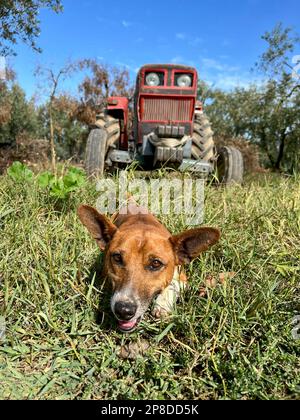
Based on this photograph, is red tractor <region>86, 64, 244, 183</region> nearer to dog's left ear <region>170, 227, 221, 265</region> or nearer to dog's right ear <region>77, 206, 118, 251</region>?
dog's right ear <region>77, 206, 118, 251</region>

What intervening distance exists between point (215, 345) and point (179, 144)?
4.34 m

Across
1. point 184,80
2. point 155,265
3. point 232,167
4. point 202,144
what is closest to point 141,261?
point 155,265

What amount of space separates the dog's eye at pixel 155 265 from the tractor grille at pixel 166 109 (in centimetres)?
462

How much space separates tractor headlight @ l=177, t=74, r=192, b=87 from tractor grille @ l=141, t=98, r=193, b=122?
0.28 m

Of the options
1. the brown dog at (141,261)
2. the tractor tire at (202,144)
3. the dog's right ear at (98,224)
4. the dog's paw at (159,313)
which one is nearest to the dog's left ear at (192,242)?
the brown dog at (141,261)

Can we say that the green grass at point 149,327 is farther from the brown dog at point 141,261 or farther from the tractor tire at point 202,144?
the tractor tire at point 202,144

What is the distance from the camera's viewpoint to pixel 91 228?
3059mm

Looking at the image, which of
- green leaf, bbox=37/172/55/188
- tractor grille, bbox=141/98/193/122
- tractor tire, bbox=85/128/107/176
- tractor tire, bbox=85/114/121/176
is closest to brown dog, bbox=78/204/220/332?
green leaf, bbox=37/172/55/188

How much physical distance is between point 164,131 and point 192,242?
12.2 feet

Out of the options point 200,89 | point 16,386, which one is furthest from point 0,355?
point 200,89

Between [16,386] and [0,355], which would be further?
[0,355]
